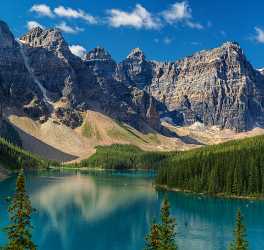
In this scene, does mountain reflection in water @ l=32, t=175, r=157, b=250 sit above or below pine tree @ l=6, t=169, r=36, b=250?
below

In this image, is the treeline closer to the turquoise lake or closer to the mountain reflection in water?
the turquoise lake

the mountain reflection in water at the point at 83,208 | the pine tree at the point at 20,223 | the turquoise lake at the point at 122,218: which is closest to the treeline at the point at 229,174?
the turquoise lake at the point at 122,218

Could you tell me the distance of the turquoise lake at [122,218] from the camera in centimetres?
9912

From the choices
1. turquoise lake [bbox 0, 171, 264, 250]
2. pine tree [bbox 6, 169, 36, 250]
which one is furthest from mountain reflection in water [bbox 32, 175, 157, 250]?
pine tree [bbox 6, 169, 36, 250]

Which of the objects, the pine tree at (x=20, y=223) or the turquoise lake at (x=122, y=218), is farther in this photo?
the turquoise lake at (x=122, y=218)

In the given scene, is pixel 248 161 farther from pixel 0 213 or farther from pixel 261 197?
pixel 0 213

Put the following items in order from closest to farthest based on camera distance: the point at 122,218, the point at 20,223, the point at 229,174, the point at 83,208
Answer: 1. the point at 20,223
2. the point at 122,218
3. the point at 83,208
4. the point at 229,174

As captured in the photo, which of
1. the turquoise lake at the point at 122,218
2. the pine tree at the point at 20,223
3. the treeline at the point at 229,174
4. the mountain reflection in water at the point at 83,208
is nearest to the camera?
the pine tree at the point at 20,223

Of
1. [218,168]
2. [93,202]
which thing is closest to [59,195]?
[93,202]

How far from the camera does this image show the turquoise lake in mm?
99125

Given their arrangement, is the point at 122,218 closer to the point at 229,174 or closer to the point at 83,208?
the point at 83,208

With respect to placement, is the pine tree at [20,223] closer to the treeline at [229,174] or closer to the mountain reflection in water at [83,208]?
the mountain reflection in water at [83,208]

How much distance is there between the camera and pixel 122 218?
130 meters

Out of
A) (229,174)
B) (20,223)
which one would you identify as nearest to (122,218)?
(229,174)
